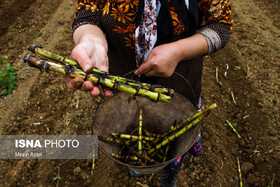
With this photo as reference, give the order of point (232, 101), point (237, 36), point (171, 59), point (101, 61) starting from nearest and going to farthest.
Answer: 1. point (171, 59)
2. point (101, 61)
3. point (232, 101)
4. point (237, 36)

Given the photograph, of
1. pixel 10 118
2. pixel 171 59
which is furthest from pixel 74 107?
pixel 171 59

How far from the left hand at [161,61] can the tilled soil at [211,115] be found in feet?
5.58

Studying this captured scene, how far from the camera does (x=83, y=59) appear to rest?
1.34 m

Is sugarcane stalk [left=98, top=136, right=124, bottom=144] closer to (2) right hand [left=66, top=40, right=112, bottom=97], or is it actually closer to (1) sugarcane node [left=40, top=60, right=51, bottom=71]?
(2) right hand [left=66, top=40, right=112, bottom=97]

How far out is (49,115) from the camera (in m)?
3.12

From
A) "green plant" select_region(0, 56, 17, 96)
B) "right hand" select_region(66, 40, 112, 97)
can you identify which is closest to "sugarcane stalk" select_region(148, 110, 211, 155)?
"right hand" select_region(66, 40, 112, 97)

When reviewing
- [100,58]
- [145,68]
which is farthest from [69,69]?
[145,68]

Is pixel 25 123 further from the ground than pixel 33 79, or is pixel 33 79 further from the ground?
pixel 33 79

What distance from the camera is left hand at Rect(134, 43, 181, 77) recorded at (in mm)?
1406

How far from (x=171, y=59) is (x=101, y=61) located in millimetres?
595

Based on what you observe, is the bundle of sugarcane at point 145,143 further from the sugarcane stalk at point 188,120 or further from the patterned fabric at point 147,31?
the patterned fabric at point 147,31

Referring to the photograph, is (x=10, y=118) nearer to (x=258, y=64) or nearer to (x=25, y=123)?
(x=25, y=123)

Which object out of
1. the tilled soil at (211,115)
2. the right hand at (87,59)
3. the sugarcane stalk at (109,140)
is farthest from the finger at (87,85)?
the tilled soil at (211,115)

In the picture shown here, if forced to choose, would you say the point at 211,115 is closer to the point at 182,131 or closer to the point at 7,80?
the point at 182,131
